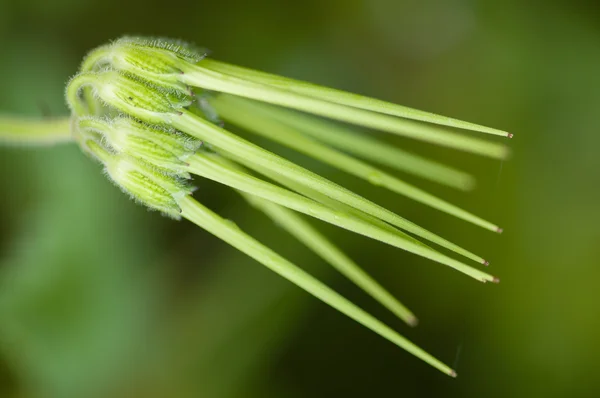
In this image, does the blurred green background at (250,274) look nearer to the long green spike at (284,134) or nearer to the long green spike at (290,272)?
the long green spike at (284,134)

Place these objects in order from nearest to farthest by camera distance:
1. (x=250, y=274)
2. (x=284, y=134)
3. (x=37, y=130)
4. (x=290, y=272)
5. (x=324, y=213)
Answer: (x=324, y=213) < (x=290, y=272) < (x=284, y=134) < (x=37, y=130) < (x=250, y=274)

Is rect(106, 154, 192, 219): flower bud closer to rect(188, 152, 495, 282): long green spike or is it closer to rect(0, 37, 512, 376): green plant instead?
rect(0, 37, 512, 376): green plant

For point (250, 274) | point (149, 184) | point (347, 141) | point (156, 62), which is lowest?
point (149, 184)

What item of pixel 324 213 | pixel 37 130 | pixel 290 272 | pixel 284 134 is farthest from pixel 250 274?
pixel 324 213

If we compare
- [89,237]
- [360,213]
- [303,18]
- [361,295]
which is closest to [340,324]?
[361,295]

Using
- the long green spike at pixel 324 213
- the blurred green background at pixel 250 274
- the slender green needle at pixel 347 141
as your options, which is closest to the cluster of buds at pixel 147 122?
the long green spike at pixel 324 213

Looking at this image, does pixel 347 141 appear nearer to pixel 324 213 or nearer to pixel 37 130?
pixel 324 213
